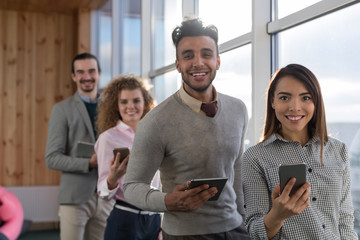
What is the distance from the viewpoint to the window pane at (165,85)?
3.84 meters

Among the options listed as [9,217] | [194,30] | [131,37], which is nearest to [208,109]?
[194,30]

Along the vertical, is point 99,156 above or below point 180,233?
above

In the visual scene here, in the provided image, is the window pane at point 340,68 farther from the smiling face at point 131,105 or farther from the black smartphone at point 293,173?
the smiling face at point 131,105

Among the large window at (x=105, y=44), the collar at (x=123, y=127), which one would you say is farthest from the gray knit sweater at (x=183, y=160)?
the large window at (x=105, y=44)

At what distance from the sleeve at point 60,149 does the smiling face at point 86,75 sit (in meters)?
0.22

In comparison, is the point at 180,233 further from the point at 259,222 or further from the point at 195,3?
the point at 195,3

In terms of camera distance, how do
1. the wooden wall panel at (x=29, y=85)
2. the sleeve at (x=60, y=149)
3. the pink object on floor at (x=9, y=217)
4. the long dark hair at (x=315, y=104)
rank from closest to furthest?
the long dark hair at (x=315, y=104)
the sleeve at (x=60, y=149)
the pink object on floor at (x=9, y=217)
the wooden wall panel at (x=29, y=85)

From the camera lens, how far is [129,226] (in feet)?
8.27

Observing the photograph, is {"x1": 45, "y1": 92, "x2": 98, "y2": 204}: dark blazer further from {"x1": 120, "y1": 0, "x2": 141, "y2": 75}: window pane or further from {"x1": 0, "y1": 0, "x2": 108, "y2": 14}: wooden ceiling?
{"x1": 0, "y1": 0, "x2": 108, "y2": 14}: wooden ceiling

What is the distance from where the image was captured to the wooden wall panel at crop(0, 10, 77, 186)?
671 cm

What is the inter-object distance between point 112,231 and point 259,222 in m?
1.12

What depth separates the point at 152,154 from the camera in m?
1.76

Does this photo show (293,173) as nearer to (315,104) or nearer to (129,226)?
(315,104)

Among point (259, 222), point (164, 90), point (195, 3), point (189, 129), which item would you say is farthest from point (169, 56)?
point (259, 222)
